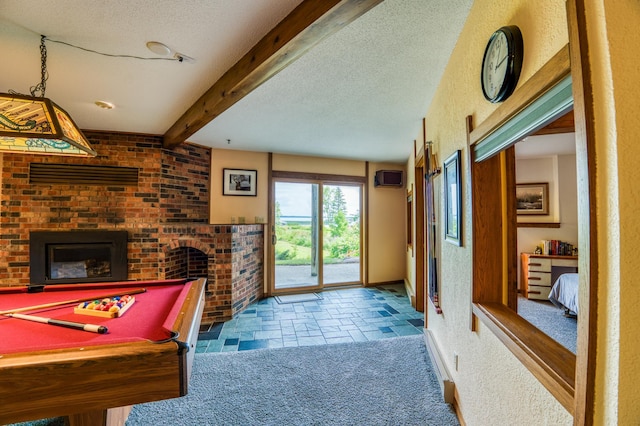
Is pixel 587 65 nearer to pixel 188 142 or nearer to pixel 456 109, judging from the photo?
pixel 456 109

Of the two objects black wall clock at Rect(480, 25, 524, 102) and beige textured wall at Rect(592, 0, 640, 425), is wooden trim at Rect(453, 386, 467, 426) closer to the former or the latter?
beige textured wall at Rect(592, 0, 640, 425)

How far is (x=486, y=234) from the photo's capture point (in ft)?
4.83

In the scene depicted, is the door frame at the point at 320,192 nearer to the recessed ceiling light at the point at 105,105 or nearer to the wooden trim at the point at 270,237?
the wooden trim at the point at 270,237

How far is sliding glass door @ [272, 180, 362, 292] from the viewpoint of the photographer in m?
4.79

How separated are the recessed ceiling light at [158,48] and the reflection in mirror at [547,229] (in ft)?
14.2

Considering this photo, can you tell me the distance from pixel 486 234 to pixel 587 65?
101 centimetres

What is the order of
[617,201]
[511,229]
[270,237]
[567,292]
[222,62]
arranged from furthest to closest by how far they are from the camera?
[270,237] < [567,292] < [222,62] < [511,229] < [617,201]

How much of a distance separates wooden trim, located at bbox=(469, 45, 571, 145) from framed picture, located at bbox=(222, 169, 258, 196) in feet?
12.4

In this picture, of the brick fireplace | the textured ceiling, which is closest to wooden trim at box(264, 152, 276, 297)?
the brick fireplace

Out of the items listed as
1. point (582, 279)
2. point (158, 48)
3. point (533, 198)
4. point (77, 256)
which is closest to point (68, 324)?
point (158, 48)

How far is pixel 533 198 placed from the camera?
15.4 ft

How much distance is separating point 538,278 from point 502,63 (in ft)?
14.6

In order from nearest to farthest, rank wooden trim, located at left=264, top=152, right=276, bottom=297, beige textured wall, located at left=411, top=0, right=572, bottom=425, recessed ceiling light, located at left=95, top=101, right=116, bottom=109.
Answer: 1. beige textured wall, located at left=411, top=0, right=572, bottom=425
2. recessed ceiling light, located at left=95, top=101, right=116, bottom=109
3. wooden trim, located at left=264, top=152, right=276, bottom=297

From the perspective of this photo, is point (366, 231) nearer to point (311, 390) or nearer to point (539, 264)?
point (539, 264)
